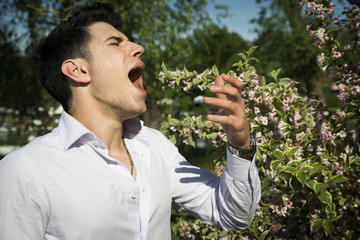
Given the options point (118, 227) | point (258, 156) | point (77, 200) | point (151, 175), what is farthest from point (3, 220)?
point (258, 156)

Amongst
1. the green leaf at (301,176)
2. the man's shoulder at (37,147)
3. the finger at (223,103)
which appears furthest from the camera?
the green leaf at (301,176)

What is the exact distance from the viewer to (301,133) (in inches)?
97.3

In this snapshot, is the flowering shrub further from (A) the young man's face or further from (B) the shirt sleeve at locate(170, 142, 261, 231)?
(A) the young man's face

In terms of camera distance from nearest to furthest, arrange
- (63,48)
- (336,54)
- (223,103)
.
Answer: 1. (223,103)
2. (63,48)
3. (336,54)

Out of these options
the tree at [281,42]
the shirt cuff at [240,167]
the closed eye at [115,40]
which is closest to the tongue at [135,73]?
the closed eye at [115,40]

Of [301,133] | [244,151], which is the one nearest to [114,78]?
[244,151]

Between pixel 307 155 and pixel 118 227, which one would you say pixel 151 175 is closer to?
pixel 118 227

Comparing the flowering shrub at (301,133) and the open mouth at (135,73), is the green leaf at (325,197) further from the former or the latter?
the open mouth at (135,73)

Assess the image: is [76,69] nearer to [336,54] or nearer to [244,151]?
[244,151]

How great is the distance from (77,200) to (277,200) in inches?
59.0

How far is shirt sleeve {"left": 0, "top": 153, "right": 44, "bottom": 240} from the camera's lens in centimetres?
130

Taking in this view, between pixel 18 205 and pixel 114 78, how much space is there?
78cm

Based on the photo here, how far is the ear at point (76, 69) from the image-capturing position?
71.9 inches

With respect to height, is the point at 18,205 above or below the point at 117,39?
below
